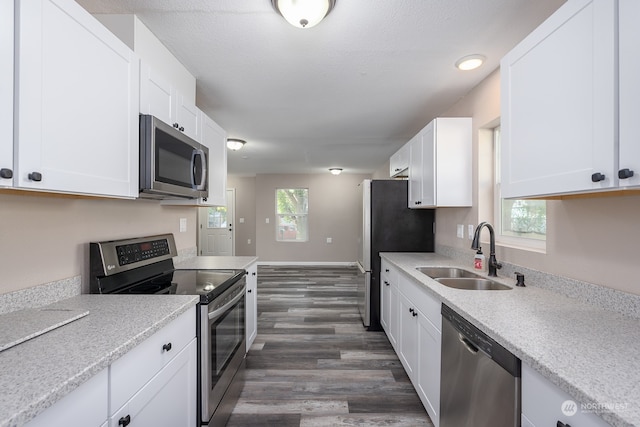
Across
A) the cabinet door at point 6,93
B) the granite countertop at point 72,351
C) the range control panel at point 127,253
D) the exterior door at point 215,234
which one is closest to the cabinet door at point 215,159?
the range control panel at point 127,253

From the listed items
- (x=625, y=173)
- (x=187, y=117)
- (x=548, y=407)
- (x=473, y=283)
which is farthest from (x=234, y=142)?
(x=548, y=407)

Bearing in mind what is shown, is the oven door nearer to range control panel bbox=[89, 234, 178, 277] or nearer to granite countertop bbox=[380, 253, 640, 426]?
range control panel bbox=[89, 234, 178, 277]

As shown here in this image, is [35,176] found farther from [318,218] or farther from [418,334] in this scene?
[318,218]

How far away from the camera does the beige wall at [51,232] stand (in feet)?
3.65

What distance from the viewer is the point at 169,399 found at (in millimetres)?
1153

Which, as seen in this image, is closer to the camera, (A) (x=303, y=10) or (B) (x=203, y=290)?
(A) (x=303, y=10)

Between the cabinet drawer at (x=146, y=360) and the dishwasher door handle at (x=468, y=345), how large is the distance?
1.24m

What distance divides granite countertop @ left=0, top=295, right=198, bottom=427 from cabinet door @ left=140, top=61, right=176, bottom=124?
95 centimetres

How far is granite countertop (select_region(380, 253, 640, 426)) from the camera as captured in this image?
2.19 feet

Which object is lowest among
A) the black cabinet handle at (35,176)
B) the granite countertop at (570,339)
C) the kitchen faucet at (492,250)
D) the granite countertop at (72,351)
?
the granite countertop at (570,339)

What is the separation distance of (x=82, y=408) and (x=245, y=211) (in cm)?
707

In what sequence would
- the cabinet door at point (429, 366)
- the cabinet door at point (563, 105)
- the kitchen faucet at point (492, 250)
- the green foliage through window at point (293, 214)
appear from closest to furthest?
the cabinet door at point (563, 105)
the cabinet door at point (429, 366)
the kitchen faucet at point (492, 250)
the green foliage through window at point (293, 214)

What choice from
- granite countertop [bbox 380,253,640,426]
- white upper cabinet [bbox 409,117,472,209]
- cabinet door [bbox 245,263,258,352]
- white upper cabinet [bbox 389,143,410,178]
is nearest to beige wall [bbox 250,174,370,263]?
white upper cabinet [bbox 389,143,410,178]

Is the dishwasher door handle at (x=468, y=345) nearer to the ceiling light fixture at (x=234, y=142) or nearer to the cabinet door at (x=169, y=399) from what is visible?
the cabinet door at (x=169, y=399)
